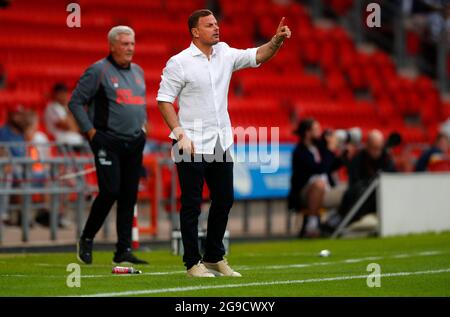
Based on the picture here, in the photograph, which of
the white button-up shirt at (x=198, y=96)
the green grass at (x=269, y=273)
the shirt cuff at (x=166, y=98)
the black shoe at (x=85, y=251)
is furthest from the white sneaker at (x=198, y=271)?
the black shoe at (x=85, y=251)

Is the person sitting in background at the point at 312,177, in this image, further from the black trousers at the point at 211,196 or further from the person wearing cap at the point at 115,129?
the black trousers at the point at 211,196

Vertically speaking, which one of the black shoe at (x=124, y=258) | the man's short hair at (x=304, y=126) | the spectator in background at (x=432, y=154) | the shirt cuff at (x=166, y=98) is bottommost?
the black shoe at (x=124, y=258)

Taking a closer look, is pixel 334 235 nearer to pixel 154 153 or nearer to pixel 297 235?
pixel 297 235

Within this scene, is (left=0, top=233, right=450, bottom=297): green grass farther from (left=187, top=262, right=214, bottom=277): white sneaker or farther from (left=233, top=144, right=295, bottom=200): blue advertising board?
(left=233, top=144, right=295, bottom=200): blue advertising board

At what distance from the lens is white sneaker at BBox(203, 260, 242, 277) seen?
32.6ft

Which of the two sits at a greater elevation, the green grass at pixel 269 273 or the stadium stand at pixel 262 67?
the stadium stand at pixel 262 67

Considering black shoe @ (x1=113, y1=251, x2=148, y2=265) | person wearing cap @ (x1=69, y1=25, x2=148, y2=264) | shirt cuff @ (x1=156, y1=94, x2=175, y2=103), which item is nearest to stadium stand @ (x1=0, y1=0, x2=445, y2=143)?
person wearing cap @ (x1=69, y1=25, x2=148, y2=264)

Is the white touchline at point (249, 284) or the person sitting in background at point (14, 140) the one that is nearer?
the white touchline at point (249, 284)

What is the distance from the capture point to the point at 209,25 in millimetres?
9938

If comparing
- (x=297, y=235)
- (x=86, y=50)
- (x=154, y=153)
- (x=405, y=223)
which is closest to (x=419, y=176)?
(x=405, y=223)

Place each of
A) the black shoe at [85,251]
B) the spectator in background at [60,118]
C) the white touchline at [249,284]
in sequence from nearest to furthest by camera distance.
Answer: the white touchline at [249,284] < the black shoe at [85,251] < the spectator in background at [60,118]

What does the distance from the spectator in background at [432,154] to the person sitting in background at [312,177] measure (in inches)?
121

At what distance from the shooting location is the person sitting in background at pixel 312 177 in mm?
17969

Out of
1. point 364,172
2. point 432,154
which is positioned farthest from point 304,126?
point 432,154
